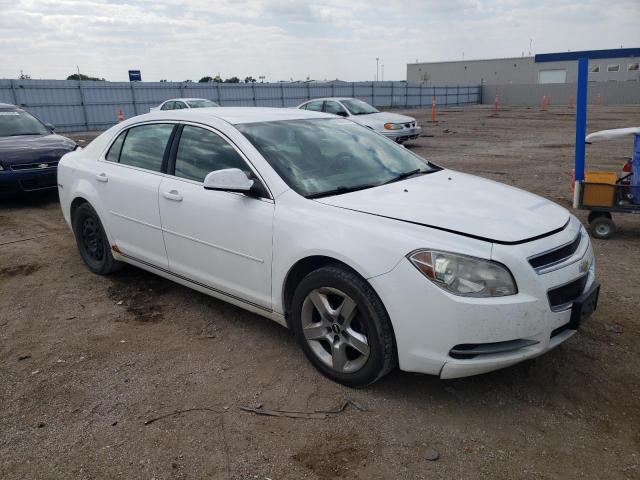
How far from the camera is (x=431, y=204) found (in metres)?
3.20

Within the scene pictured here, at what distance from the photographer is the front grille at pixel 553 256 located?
111 inches

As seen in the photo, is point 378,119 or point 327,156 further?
point 378,119

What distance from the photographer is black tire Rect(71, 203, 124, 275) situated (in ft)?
16.6

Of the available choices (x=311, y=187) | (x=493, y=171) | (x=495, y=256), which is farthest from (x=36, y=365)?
(x=493, y=171)

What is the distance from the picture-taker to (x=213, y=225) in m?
3.78

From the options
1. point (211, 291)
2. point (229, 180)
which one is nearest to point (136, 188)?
point (211, 291)

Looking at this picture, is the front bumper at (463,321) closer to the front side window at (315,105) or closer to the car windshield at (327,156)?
the car windshield at (327,156)

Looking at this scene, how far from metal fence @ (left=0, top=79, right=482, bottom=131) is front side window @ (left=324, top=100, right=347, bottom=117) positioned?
1536cm

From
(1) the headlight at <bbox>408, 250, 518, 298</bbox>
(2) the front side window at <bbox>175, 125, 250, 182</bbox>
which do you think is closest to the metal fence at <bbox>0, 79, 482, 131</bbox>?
(2) the front side window at <bbox>175, 125, 250, 182</bbox>

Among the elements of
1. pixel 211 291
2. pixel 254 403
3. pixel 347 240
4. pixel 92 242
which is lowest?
pixel 254 403

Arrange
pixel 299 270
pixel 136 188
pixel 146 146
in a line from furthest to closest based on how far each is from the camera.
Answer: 1. pixel 146 146
2. pixel 136 188
3. pixel 299 270

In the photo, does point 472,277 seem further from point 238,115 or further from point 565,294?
point 238,115

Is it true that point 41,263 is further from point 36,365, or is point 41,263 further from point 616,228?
point 616,228

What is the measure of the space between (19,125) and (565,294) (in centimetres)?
969
